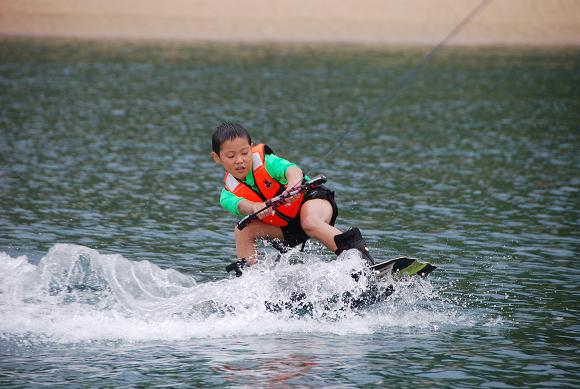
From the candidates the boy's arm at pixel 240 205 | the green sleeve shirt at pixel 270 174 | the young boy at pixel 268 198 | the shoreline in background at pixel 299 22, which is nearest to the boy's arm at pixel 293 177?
the young boy at pixel 268 198

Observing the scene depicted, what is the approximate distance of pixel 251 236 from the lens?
1048cm

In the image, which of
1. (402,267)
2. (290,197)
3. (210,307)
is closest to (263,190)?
(290,197)

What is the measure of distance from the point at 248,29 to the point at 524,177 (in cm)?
4084

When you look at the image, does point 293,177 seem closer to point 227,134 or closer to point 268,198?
point 268,198

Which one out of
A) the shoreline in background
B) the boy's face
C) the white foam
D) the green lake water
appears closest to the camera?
the green lake water

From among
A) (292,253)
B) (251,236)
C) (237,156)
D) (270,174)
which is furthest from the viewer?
(292,253)

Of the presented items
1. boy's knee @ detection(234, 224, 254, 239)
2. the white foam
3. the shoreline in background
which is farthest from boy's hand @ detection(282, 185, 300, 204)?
the shoreline in background

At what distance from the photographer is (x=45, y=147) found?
74.0ft

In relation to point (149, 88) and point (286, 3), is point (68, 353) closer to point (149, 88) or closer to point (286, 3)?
point (149, 88)

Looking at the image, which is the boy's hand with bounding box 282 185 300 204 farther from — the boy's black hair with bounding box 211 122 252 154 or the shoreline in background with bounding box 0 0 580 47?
the shoreline in background with bounding box 0 0 580 47

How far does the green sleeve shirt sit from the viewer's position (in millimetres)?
10273

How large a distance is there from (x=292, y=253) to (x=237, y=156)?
1.28 metres

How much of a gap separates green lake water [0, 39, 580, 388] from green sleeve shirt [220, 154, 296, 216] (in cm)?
72

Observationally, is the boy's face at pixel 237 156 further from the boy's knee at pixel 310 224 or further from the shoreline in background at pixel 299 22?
the shoreline in background at pixel 299 22
